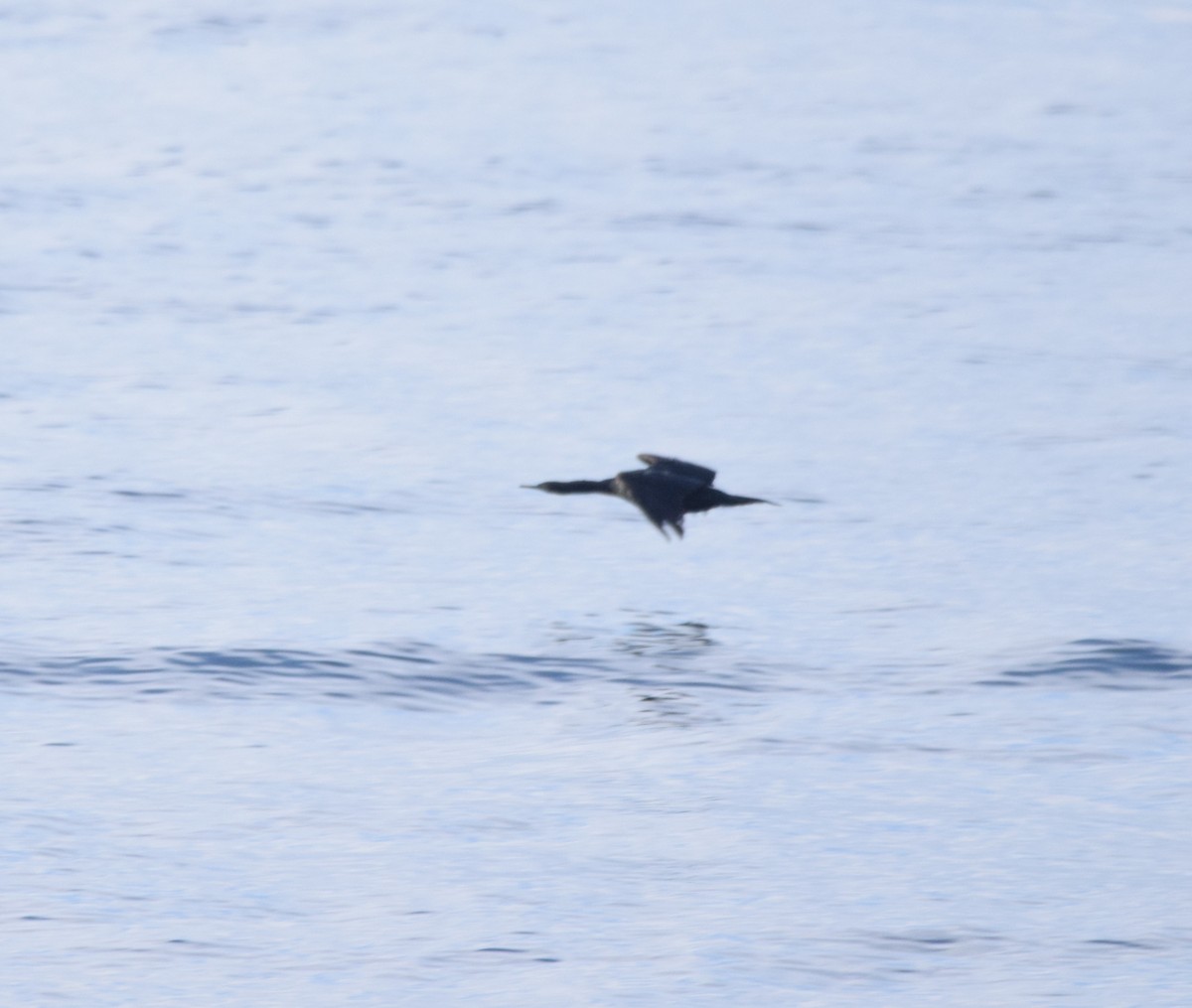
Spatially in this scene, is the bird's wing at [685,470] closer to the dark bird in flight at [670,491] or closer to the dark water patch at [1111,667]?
the dark bird in flight at [670,491]

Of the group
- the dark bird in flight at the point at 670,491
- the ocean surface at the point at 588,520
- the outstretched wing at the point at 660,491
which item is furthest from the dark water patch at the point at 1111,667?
the outstretched wing at the point at 660,491

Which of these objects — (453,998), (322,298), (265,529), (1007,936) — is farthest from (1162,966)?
(322,298)

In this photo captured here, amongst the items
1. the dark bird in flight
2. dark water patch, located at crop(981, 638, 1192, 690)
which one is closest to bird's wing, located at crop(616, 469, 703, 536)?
the dark bird in flight

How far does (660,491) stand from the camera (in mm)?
10352

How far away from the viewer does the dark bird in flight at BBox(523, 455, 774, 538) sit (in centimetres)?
1012

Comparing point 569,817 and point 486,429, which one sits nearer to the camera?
point 569,817

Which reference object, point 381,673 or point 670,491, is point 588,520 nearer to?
point 670,491

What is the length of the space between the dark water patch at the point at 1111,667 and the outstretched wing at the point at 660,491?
141 centimetres

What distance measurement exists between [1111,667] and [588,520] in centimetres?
307

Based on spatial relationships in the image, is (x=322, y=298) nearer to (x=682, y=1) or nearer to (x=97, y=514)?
(x=97, y=514)

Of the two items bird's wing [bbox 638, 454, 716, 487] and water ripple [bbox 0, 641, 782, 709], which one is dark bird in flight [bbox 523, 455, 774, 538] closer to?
bird's wing [bbox 638, 454, 716, 487]

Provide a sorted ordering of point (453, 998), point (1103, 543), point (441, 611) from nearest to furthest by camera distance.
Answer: point (453, 998)
point (441, 611)
point (1103, 543)

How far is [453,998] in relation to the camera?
6980 mm

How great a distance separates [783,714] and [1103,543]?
2.99 m
